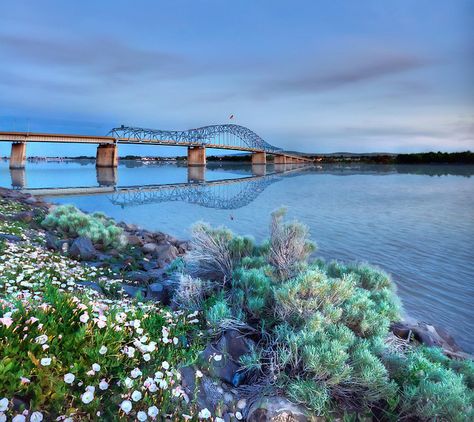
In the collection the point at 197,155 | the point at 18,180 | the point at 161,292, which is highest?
the point at 197,155

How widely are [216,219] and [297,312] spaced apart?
18.2m

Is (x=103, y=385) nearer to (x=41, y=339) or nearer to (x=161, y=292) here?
(x=41, y=339)

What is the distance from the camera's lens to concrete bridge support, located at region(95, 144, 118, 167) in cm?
8438

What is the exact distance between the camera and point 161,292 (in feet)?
20.1

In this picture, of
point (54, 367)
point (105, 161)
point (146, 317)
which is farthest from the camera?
point (105, 161)

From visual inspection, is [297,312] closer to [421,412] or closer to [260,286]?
[260,286]

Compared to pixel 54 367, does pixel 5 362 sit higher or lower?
higher

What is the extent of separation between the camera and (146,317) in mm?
4363

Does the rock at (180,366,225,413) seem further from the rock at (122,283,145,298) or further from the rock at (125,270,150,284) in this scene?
the rock at (125,270,150,284)

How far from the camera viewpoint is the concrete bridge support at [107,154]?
84375 mm

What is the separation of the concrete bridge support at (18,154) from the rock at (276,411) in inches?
3220

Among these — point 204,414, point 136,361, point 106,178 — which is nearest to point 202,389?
point 204,414

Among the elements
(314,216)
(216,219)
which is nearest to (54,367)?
(216,219)

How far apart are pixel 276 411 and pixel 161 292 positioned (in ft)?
10.9
